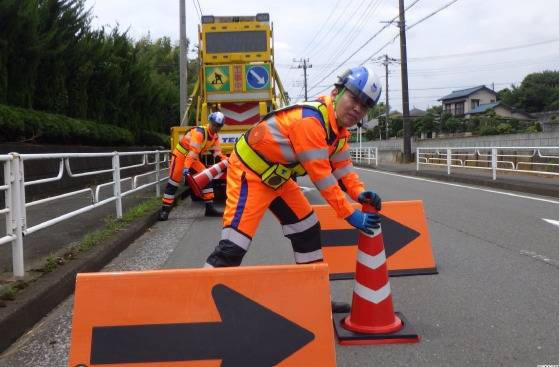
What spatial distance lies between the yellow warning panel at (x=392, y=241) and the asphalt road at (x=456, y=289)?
0.55 ft

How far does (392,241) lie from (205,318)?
115 inches

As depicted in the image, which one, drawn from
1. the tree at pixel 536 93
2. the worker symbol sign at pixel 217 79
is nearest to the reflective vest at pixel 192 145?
the worker symbol sign at pixel 217 79

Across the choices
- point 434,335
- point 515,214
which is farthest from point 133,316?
point 515,214

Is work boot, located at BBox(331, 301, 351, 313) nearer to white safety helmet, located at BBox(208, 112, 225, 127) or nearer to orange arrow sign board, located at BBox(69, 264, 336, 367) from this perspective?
orange arrow sign board, located at BBox(69, 264, 336, 367)

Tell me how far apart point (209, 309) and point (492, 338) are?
198 cm

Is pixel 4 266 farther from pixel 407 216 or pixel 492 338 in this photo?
pixel 492 338

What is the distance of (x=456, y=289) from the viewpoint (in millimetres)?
4734

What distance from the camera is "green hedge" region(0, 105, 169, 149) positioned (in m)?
9.91

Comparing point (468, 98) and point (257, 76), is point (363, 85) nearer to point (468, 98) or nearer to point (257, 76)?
point (257, 76)

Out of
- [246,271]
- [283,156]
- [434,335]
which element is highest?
[283,156]

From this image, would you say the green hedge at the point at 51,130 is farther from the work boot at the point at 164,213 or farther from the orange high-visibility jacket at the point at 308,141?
the orange high-visibility jacket at the point at 308,141

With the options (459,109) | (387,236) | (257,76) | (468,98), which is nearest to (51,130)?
(257,76)

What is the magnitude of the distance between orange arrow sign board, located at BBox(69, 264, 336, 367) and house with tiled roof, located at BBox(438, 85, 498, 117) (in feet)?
214

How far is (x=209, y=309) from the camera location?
2.76 metres
